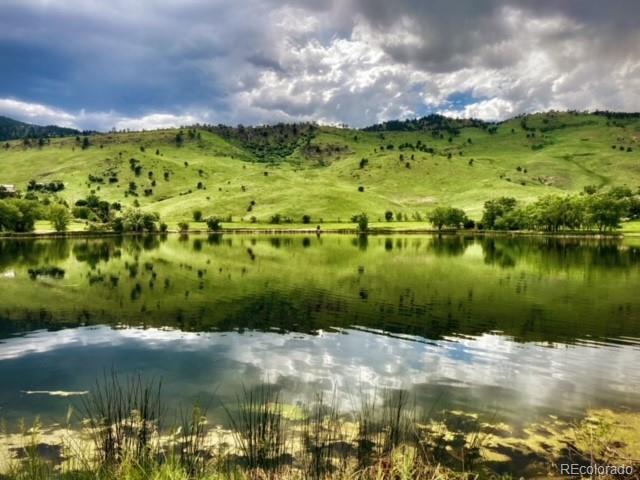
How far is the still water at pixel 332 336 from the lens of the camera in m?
26.0

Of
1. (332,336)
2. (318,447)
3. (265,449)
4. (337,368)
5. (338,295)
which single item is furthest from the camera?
(338,295)

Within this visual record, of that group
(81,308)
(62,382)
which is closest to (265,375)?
(62,382)

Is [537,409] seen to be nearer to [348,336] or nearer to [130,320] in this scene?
[348,336]

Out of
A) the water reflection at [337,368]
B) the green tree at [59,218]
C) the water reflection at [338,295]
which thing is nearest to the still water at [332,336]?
the water reflection at [337,368]

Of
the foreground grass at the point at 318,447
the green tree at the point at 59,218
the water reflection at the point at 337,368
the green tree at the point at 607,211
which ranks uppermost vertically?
the green tree at the point at 607,211

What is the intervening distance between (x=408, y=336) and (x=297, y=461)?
22.9 m

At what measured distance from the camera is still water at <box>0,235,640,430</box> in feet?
85.4

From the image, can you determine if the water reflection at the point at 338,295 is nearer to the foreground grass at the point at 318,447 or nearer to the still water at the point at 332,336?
the still water at the point at 332,336

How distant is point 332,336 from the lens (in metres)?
38.7

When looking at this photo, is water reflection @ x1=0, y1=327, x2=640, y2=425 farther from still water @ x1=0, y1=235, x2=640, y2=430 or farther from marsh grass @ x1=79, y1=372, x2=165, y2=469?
marsh grass @ x1=79, y1=372, x2=165, y2=469

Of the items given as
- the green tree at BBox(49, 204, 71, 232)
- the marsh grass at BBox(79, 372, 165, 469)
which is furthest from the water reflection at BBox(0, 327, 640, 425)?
the green tree at BBox(49, 204, 71, 232)

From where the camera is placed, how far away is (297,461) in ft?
56.1

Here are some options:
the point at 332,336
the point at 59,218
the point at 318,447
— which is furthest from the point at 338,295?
the point at 59,218

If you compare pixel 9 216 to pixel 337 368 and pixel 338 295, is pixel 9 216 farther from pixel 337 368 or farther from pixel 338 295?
pixel 337 368
